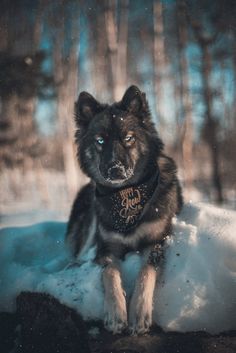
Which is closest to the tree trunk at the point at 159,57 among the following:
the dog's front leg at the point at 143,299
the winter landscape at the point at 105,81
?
the winter landscape at the point at 105,81

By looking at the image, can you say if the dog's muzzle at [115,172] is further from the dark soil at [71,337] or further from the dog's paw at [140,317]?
the dark soil at [71,337]

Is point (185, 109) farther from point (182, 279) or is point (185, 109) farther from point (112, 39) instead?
point (182, 279)

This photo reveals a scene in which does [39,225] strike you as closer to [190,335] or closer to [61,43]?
[190,335]

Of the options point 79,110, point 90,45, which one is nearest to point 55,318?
point 79,110

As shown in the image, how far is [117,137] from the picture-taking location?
10.9 ft

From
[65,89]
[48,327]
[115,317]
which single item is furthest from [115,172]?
[65,89]

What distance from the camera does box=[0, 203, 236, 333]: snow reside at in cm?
249

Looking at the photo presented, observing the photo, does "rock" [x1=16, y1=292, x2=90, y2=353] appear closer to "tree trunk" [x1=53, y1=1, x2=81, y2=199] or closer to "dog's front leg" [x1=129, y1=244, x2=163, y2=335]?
"dog's front leg" [x1=129, y1=244, x2=163, y2=335]

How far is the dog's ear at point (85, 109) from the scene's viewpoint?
12.0ft

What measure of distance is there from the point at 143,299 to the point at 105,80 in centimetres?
806

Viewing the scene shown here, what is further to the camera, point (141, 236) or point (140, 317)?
point (141, 236)

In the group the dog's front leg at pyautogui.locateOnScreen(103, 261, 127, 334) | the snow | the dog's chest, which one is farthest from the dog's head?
the dog's front leg at pyautogui.locateOnScreen(103, 261, 127, 334)

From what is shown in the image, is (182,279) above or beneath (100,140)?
beneath

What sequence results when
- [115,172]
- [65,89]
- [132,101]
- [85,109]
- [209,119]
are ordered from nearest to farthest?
1. [115,172]
2. [132,101]
3. [85,109]
4. [209,119]
5. [65,89]
